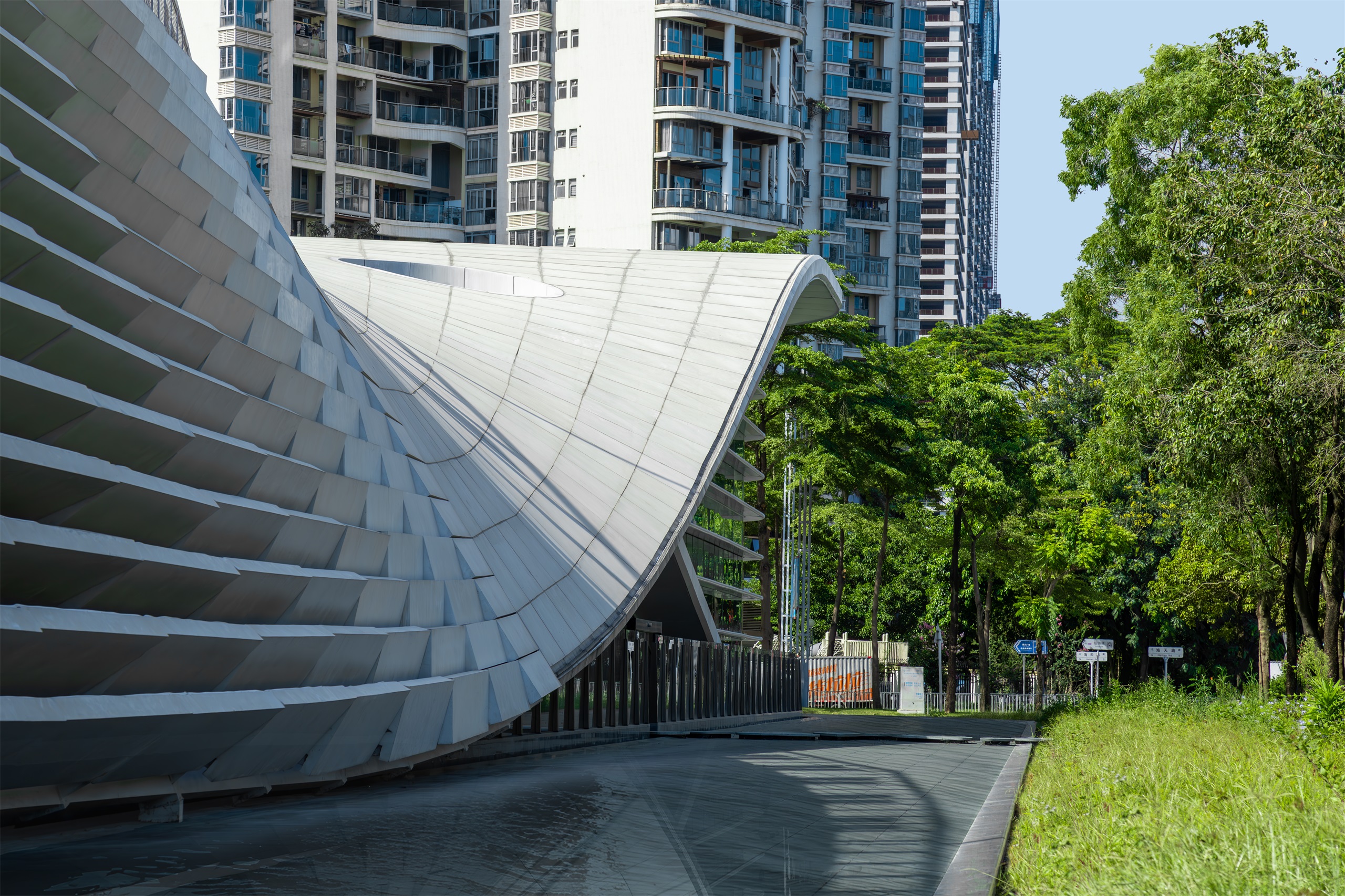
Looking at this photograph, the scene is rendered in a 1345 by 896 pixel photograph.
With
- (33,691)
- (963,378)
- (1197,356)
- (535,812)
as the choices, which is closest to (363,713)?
(535,812)

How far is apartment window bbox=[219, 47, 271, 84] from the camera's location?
63.3 metres

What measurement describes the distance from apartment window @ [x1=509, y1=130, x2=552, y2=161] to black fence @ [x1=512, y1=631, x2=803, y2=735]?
37467mm

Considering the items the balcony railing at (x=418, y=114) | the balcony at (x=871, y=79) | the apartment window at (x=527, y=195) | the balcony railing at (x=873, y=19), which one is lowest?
the apartment window at (x=527, y=195)

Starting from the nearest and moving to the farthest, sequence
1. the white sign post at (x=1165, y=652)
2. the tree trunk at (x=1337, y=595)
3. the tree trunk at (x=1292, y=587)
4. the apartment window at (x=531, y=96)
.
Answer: the tree trunk at (x=1337, y=595) → the tree trunk at (x=1292, y=587) → the white sign post at (x=1165, y=652) → the apartment window at (x=531, y=96)

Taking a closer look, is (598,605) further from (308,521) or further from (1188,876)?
(1188,876)

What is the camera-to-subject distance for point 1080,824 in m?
8.41

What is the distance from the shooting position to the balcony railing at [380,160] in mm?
68625

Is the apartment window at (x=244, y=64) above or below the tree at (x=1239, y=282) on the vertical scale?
above

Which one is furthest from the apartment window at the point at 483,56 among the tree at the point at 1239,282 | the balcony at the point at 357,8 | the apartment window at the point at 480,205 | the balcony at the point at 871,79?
the tree at the point at 1239,282

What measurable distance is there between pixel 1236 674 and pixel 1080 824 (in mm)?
50874

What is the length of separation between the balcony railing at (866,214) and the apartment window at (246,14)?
41.4 meters

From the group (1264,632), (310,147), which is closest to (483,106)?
(310,147)

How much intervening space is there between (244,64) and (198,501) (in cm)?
6033

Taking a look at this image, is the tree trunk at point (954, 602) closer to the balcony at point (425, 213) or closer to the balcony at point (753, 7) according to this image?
the balcony at point (753, 7)
